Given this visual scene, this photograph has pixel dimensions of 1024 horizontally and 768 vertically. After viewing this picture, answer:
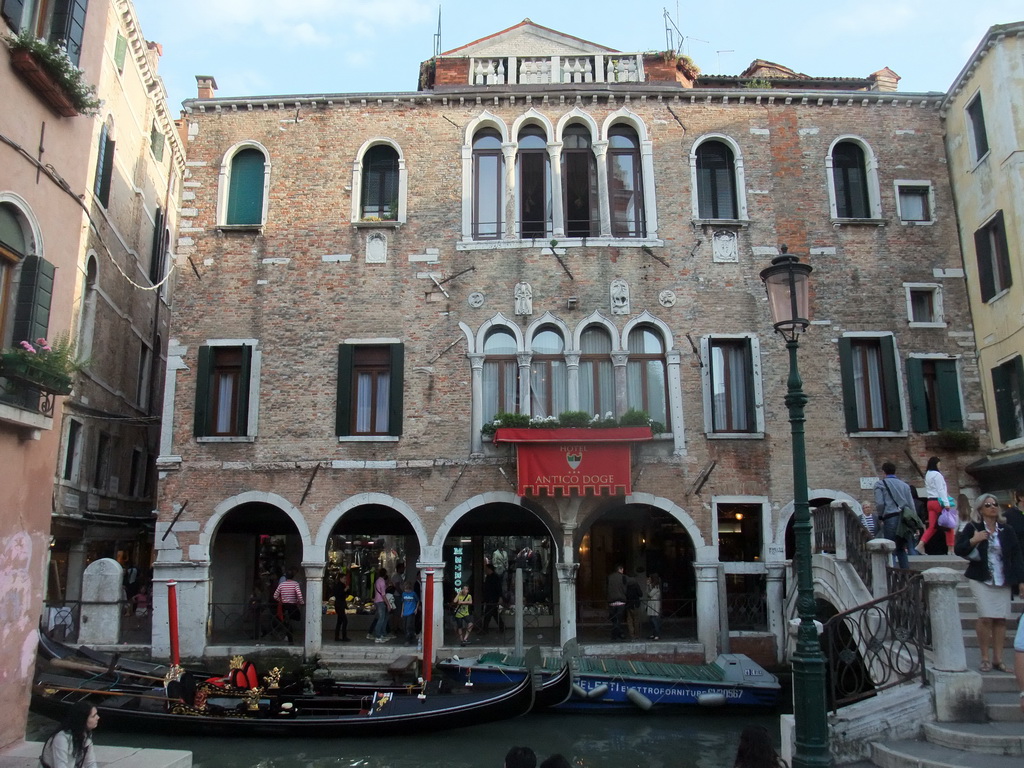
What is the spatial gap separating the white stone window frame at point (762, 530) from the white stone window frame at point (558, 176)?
14.6 feet

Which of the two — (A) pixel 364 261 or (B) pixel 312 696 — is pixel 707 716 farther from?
(A) pixel 364 261

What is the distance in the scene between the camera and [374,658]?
42.6ft

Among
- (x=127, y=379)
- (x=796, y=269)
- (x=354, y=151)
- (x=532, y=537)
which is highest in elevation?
(x=354, y=151)

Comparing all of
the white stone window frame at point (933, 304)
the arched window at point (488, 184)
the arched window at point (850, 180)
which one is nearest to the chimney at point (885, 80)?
the arched window at point (850, 180)

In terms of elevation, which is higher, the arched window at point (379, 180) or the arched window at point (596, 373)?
the arched window at point (379, 180)

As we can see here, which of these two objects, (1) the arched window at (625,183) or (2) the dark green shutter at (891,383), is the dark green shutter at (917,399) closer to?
(2) the dark green shutter at (891,383)

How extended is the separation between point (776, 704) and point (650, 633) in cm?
316

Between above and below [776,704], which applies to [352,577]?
above

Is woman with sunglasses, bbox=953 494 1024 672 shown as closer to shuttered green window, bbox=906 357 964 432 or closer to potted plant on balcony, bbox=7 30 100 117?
shuttered green window, bbox=906 357 964 432

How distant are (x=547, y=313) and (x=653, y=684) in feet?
19.9

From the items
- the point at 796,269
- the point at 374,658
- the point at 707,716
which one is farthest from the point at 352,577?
the point at 796,269

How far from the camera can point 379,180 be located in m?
14.9

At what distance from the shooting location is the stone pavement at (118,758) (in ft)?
20.6

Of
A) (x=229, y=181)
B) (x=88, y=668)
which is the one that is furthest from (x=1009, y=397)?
(x=88, y=668)
